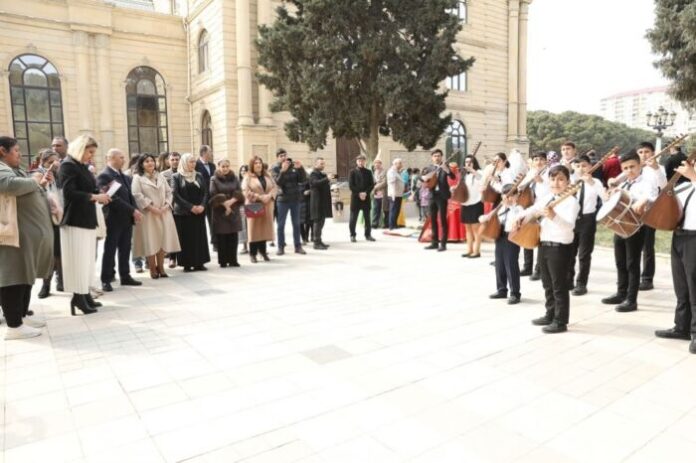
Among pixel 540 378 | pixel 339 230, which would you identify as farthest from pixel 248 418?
pixel 339 230

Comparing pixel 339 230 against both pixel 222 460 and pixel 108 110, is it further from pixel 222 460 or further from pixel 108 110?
pixel 108 110

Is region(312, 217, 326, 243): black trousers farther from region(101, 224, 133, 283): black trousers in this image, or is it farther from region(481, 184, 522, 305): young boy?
region(481, 184, 522, 305): young boy

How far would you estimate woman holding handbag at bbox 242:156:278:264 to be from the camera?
350 inches

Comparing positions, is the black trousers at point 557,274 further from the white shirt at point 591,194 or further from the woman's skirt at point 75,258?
the woman's skirt at point 75,258

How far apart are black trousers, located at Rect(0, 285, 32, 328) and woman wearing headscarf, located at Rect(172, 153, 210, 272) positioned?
317 centimetres

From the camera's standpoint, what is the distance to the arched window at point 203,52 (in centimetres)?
2511

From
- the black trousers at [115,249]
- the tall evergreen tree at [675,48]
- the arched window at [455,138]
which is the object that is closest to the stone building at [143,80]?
the arched window at [455,138]

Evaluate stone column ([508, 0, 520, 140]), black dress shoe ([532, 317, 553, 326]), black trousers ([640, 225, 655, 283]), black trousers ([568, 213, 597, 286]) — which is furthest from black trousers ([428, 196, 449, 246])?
stone column ([508, 0, 520, 140])

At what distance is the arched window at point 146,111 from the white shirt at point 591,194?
23.5 metres

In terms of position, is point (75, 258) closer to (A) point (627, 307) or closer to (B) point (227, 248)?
(B) point (227, 248)

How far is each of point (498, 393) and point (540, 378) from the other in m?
0.47

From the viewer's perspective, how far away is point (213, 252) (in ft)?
33.9

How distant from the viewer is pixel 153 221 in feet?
→ 25.4

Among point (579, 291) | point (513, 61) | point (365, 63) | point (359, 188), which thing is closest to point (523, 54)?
point (513, 61)
